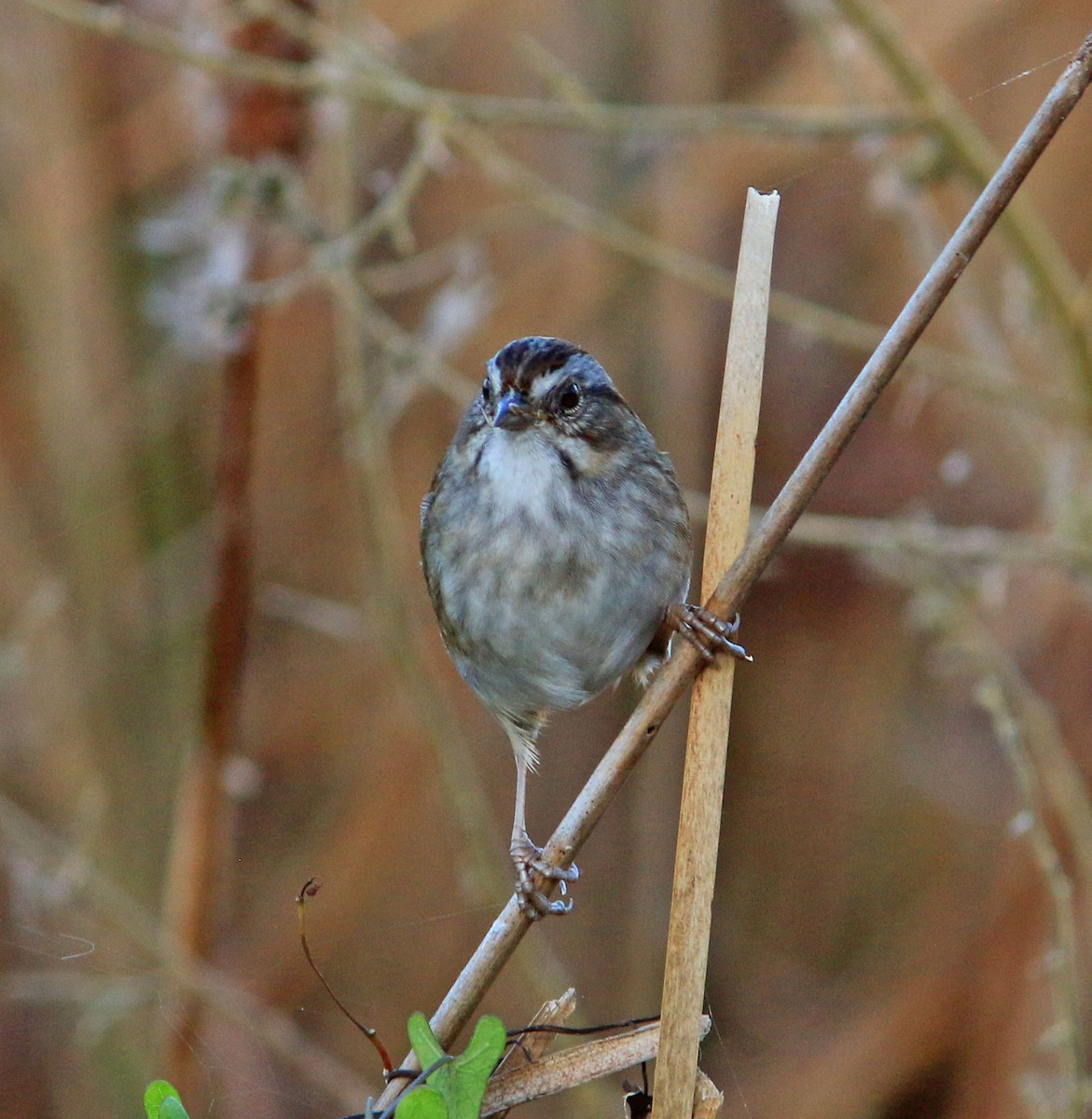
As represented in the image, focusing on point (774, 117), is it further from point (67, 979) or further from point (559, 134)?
point (67, 979)

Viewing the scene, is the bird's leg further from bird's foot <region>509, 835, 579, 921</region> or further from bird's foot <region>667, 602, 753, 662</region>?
bird's foot <region>667, 602, 753, 662</region>

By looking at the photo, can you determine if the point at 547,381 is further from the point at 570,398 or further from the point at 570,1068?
the point at 570,1068

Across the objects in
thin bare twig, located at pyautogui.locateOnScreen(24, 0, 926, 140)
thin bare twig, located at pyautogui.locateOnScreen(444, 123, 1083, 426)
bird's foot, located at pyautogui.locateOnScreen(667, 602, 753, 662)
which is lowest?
bird's foot, located at pyautogui.locateOnScreen(667, 602, 753, 662)

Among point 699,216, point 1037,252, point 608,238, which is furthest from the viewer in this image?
point 699,216

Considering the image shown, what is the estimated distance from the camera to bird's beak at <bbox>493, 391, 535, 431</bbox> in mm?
2021

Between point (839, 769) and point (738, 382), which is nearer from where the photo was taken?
point (738, 382)

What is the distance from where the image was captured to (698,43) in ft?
12.5

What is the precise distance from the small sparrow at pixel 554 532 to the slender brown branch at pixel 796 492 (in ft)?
1.67

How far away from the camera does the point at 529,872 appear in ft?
6.95

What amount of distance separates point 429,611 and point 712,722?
2526mm

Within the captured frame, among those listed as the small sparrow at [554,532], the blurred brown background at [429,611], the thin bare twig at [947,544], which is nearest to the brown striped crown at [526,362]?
the small sparrow at [554,532]

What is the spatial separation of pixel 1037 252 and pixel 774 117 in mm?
610

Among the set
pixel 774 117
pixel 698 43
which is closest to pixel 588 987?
pixel 774 117

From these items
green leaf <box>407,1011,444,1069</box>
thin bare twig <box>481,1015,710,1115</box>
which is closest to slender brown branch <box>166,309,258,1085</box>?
thin bare twig <box>481,1015,710,1115</box>
